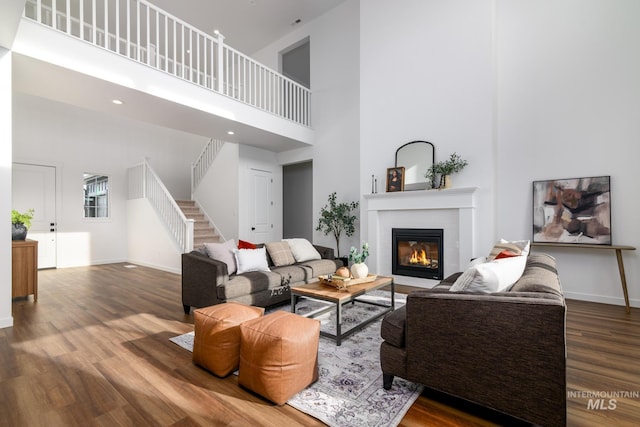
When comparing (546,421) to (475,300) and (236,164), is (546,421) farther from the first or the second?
(236,164)

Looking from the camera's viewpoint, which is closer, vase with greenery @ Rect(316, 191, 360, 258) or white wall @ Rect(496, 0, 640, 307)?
white wall @ Rect(496, 0, 640, 307)

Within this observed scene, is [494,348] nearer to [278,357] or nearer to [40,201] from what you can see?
[278,357]

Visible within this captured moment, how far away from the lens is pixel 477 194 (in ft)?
14.4

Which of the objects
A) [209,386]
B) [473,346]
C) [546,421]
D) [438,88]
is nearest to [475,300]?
[473,346]

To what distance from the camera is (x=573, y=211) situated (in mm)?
3869

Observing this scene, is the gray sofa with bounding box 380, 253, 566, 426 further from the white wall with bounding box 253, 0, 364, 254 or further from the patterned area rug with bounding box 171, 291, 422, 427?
the white wall with bounding box 253, 0, 364, 254

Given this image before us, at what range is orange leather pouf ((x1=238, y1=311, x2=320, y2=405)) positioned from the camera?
5.98 feet

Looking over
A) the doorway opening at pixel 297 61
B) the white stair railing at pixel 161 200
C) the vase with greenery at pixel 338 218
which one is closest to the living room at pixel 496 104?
the vase with greenery at pixel 338 218

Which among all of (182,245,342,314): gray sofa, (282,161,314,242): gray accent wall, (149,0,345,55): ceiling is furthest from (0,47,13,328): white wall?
(282,161,314,242): gray accent wall

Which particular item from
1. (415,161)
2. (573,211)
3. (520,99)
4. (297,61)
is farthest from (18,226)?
(573,211)

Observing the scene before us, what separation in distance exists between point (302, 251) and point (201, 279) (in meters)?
1.56

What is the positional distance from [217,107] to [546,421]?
201 inches

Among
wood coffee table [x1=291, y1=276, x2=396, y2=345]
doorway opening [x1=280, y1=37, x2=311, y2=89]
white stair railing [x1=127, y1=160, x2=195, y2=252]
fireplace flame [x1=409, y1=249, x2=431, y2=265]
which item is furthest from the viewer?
doorway opening [x1=280, y1=37, x2=311, y2=89]

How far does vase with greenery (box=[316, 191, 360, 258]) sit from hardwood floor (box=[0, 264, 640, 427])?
10.8 ft
